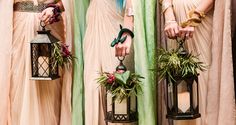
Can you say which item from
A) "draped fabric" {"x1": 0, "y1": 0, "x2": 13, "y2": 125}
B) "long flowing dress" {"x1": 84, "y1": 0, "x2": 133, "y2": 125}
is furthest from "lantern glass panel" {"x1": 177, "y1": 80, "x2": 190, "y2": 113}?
"draped fabric" {"x1": 0, "y1": 0, "x2": 13, "y2": 125}

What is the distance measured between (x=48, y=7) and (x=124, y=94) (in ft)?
2.05

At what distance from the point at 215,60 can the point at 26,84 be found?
920mm

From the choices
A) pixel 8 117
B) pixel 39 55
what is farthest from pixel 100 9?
pixel 8 117

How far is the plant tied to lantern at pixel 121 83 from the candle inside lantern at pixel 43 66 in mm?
313

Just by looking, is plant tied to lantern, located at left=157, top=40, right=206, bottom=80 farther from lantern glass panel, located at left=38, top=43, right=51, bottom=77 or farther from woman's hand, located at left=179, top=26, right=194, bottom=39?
lantern glass panel, located at left=38, top=43, right=51, bottom=77

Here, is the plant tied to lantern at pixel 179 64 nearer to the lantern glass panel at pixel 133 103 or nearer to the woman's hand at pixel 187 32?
the woman's hand at pixel 187 32

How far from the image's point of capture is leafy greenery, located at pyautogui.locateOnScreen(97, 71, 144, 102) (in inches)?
60.8

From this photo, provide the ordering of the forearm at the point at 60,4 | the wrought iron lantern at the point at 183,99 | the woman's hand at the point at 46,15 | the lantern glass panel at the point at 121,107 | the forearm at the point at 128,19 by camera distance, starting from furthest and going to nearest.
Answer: the forearm at the point at 60,4 < the woman's hand at the point at 46,15 < the forearm at the point at 128,19 < the lantern glass panel at the point at 121,107 < the wrought iron lantern at the point at 183,99

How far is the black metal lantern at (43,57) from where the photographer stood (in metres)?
1.76

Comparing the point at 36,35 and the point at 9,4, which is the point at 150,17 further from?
the point at 9,4

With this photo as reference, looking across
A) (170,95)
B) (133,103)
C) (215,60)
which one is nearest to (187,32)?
(215,60)

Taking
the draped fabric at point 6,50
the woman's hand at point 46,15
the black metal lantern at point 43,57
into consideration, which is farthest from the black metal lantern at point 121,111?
the draped fabric at point 6,50

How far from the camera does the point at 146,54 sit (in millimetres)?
1687

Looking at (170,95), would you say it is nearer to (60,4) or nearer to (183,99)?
(183,99)
